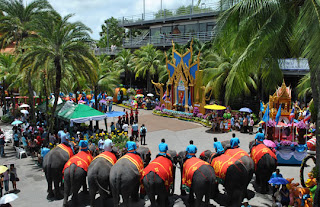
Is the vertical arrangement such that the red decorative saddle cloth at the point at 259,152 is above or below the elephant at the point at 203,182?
above

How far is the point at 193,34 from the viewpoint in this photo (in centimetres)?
4044

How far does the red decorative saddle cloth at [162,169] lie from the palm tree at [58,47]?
824cm

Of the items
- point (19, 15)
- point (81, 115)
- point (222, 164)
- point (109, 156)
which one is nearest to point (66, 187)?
point (109, 156)

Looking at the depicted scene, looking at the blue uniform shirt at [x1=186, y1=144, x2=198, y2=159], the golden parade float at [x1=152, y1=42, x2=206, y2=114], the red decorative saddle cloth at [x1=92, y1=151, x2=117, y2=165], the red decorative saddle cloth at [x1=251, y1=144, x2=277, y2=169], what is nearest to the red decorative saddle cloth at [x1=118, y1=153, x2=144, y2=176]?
the red decorative saddle cloth at [x1=92, y1=151, x2=117, y2=165]

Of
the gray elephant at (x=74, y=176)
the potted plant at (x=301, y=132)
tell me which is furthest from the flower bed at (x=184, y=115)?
the gray elephant at (x=74, y=176)

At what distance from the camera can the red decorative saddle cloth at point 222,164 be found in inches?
359

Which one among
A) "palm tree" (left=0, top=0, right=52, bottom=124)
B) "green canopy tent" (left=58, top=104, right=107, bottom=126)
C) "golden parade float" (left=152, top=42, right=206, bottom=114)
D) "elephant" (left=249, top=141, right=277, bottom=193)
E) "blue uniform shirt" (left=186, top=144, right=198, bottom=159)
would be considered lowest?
"elephant" (left=249, top=141, right=277, bottom=193)

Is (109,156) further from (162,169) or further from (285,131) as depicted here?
(285,131)

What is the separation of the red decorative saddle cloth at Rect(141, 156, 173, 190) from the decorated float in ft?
16.1

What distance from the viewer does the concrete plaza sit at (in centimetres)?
1009

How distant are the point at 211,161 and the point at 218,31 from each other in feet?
14.2

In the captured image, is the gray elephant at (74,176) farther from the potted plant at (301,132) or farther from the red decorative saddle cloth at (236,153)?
the potted plant at (301,132)

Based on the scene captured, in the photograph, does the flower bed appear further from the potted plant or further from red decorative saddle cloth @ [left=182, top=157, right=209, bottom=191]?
red decorative saddle cloth @ [left=182, top=157, right=209, bottom=191]

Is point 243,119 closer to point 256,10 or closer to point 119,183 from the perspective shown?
point 256,10
